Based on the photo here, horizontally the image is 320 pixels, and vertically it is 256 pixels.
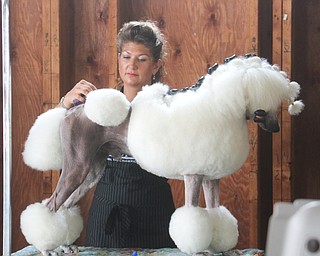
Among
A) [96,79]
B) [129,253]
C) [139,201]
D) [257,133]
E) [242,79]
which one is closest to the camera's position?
[242,79]

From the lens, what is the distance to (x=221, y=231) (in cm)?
88

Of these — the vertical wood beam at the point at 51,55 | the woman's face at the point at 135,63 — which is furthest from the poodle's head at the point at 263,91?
the vertical wood beam at the point at 51,55

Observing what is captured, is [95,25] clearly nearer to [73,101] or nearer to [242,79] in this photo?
[73,101]

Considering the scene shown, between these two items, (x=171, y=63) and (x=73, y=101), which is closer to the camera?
(x=73, y=101)

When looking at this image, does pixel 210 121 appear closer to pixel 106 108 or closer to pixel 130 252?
pixel 106 108

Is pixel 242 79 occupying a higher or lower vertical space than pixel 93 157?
higher

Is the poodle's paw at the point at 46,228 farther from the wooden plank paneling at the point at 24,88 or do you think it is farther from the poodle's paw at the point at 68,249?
the wooden plank paneling at the point at 24,88

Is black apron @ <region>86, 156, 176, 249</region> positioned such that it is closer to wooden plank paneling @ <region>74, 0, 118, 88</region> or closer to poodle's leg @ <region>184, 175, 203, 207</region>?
poodle's leg @ <region>184, 175, 203, 207</region>

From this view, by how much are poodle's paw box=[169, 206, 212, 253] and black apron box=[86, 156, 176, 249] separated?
24cm

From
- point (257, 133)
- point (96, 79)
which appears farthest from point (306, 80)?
point (96, 79)

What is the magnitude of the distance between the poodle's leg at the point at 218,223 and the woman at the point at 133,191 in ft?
0.64

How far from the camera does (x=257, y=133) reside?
1.43m

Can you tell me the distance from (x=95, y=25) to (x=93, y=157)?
2.30 feet

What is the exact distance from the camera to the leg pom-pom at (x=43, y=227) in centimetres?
89
